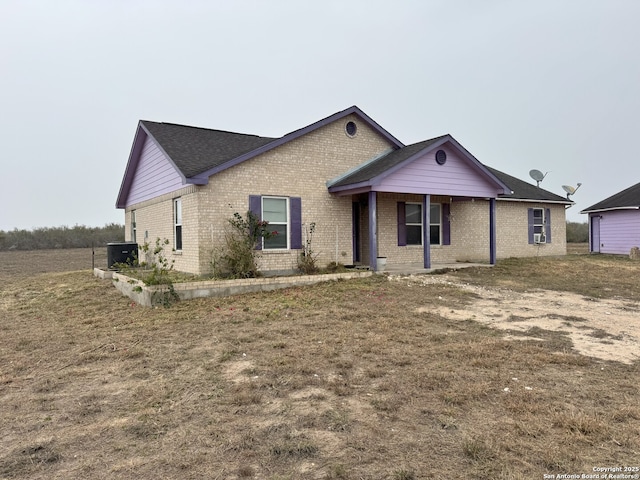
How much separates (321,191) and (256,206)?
2.27 metres

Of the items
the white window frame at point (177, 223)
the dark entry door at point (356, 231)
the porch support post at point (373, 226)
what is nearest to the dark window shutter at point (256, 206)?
the white window frame at point (177, 223)

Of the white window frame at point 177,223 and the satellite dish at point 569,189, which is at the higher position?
the satellite dish at point 569,189

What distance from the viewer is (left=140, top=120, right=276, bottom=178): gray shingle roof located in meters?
12.2

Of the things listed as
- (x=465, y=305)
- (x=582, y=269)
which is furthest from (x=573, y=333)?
(x=582, y=269)

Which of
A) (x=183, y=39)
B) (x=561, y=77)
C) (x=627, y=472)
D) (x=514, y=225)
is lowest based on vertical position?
(x=627, y=472)

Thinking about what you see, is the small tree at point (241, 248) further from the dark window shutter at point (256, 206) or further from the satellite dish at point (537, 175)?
the satellite dish at point (537, 175)

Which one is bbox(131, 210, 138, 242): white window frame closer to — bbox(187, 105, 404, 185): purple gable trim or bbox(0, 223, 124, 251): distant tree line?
bbox(187, 105, 404, 185): purple gable trim

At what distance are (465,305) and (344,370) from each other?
16.3 ft

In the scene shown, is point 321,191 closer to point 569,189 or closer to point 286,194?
point 286,194

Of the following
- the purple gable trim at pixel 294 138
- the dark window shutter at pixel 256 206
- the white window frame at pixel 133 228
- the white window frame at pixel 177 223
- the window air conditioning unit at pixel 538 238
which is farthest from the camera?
the window air conditioning unit at pixel 538 238

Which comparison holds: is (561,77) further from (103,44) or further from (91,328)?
(91,328)

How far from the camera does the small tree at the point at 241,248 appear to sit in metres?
11.5

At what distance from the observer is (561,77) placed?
910 inches

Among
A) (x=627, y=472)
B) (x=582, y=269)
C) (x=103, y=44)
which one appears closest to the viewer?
(x=627, y=472)
